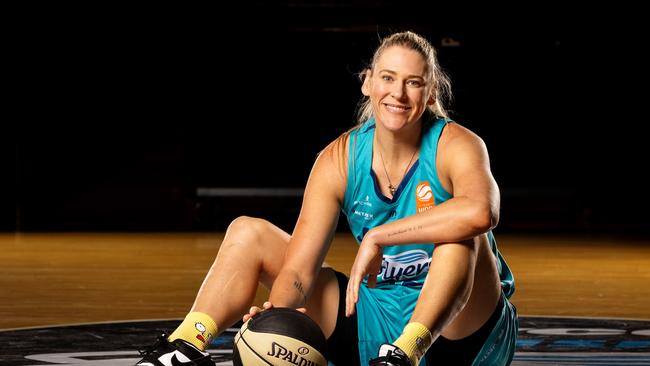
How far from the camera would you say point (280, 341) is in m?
2.15

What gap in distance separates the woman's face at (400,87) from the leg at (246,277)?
348 millimetres

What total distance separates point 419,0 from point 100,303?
6.42m

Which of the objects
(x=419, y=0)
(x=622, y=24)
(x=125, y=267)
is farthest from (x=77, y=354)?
(x=622, y=24)

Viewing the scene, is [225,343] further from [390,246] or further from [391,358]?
[391,358]

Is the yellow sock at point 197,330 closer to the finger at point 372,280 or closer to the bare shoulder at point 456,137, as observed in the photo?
the finger at point 372,280

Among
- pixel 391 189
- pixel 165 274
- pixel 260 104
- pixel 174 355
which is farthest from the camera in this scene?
pixel 260 104

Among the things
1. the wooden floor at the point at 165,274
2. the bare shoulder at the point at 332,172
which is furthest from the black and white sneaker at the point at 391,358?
the wooden floor at the point at 165,274

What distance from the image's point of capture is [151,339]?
345 centimetres

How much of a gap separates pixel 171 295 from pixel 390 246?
103 inches

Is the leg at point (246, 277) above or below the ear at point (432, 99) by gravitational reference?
below

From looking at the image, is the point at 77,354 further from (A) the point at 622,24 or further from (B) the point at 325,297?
(A) the point at 622,24

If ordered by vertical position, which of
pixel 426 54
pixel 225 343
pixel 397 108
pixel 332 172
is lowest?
pixel 225 343

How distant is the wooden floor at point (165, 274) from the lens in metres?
4.35

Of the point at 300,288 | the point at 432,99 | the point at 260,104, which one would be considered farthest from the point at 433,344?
the point at 260,104
